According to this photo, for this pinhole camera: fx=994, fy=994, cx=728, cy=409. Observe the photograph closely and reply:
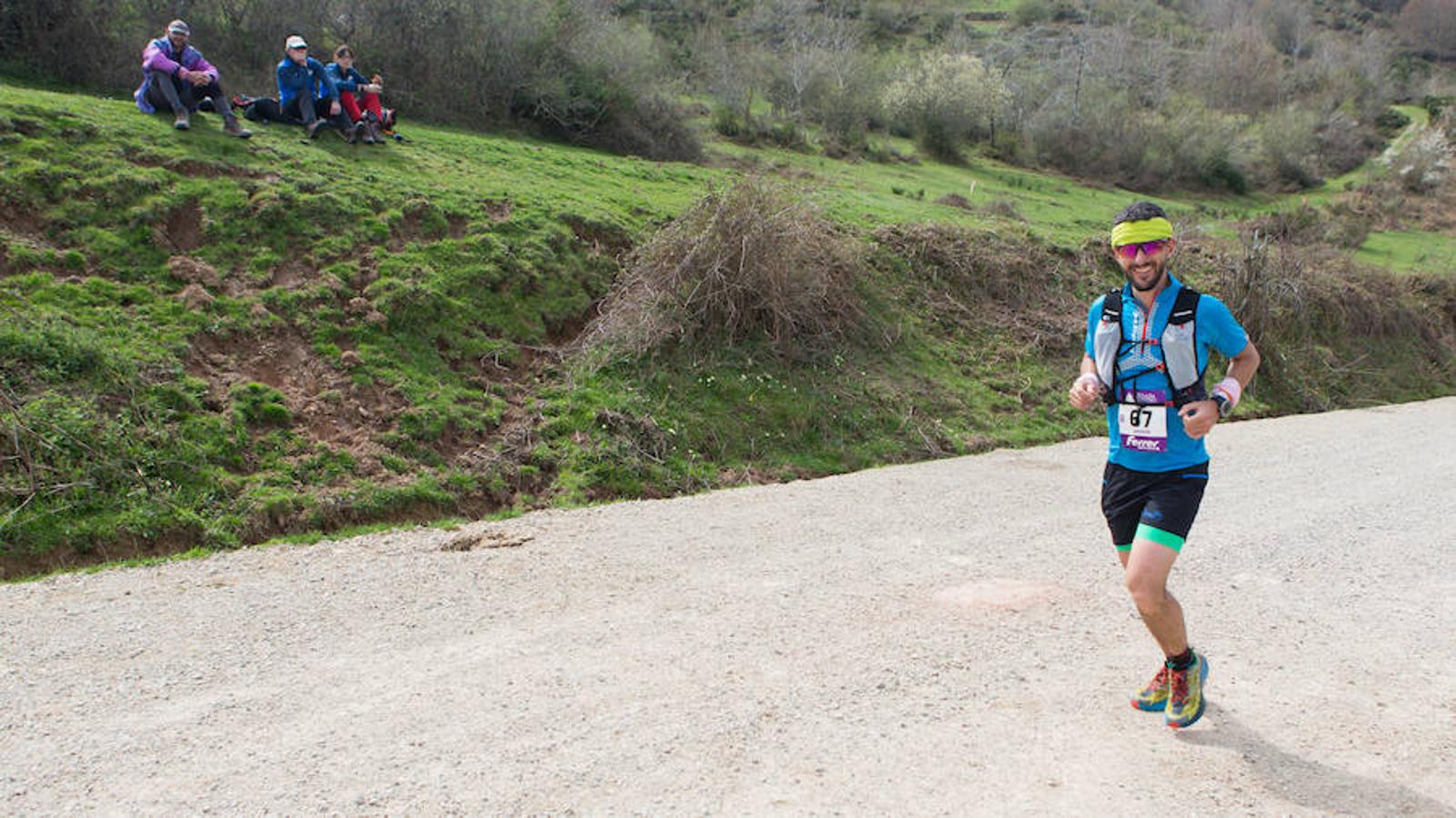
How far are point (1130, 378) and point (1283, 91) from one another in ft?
240

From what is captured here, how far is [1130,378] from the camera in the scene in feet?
15.8

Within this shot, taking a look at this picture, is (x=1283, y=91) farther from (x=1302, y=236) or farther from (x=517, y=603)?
(x=517, y=603)

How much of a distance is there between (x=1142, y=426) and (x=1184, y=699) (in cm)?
132

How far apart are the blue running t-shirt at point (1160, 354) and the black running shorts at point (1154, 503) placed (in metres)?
0.05

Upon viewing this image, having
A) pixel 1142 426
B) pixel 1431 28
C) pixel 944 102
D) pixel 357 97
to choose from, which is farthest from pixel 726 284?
pixel 1431 28

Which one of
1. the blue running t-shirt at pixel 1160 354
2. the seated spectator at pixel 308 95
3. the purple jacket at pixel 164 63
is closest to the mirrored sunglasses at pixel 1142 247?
the blue running t-shirt at pixel 1160 354

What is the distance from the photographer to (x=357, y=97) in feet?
51.6

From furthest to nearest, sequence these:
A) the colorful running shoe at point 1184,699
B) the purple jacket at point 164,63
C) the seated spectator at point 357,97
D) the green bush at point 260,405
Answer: the seated spectator at point 357,97 < the purple jacket at point 164,63 < the green bush at point 260,405 < the colorful running shoe at point 1184,699

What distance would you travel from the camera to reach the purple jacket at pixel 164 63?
1290 cm

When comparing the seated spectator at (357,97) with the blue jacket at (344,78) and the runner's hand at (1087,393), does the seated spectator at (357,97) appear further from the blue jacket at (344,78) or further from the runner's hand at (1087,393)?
the runner's hand at (1087,393)

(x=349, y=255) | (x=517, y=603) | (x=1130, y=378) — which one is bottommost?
(x=517, y=603)

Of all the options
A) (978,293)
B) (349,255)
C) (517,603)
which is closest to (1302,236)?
(978,293)

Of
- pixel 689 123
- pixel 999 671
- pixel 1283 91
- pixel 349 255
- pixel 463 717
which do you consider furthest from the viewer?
pixel 1283 91

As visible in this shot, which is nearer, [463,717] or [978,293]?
[463,717]
